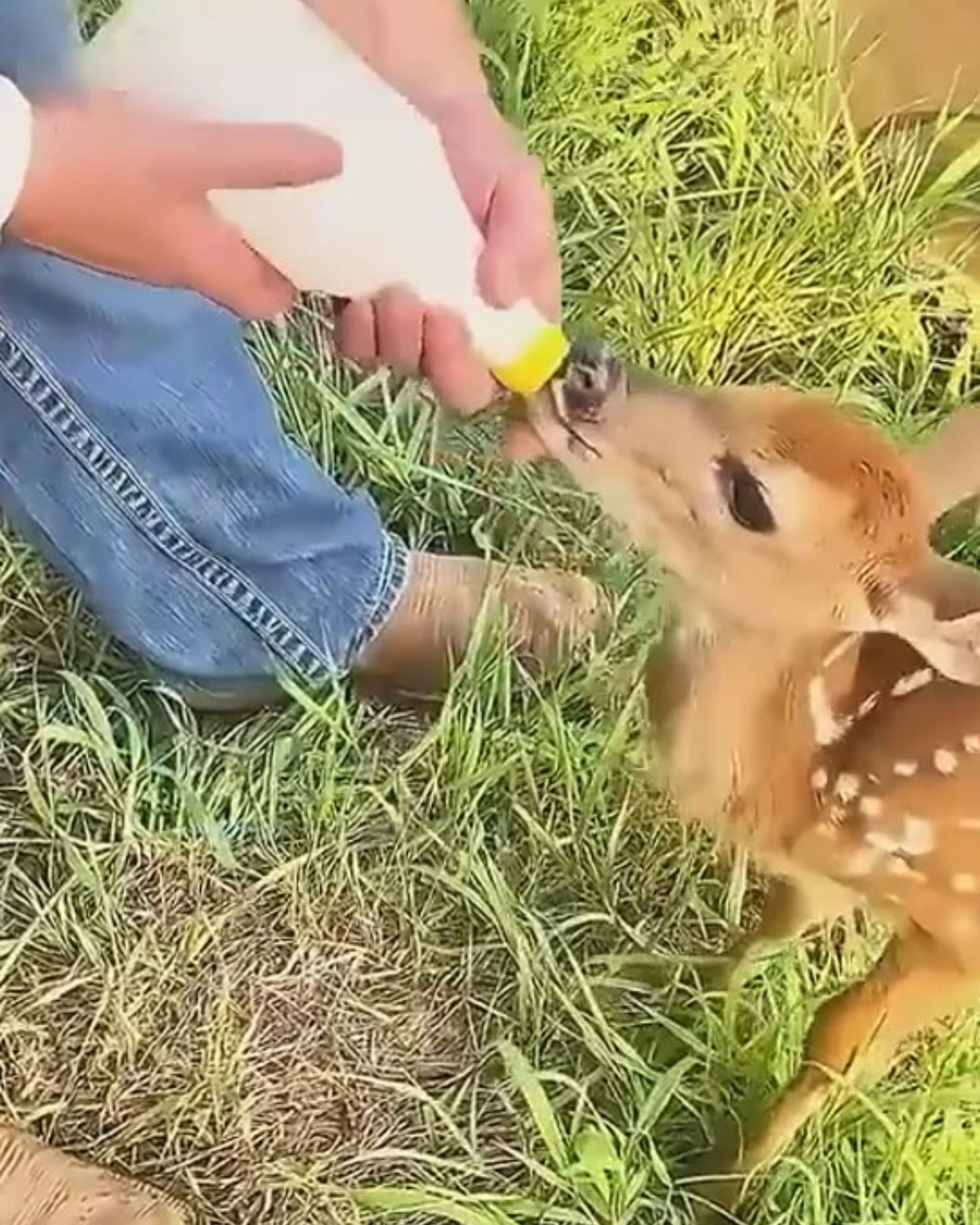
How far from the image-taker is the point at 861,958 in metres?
0.74

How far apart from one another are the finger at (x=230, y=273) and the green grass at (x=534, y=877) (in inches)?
1.0

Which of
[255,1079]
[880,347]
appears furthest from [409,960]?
[880,347]

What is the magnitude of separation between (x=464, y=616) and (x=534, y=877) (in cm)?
10

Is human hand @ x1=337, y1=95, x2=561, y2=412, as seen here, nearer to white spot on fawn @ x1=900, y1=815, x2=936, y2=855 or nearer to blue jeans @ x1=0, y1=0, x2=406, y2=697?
blue jeans @ x1=0, y1=0, x2=406, y2=697

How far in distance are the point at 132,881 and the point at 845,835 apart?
26 cm

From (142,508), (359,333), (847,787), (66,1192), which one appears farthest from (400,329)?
(66,1192)

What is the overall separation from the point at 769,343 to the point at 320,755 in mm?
216

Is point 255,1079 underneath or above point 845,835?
underneath

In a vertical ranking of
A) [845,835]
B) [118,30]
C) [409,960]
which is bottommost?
[409,960]

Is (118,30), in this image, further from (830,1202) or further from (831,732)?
(830,1202)

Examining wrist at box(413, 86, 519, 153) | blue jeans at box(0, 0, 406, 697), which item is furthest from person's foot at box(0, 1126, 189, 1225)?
wrist at box(413, 86, 519, 153)

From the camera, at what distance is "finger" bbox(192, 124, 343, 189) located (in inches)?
26.9

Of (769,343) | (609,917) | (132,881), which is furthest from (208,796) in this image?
(769,343)

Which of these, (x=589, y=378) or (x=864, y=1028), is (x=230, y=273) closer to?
(x=589, y=378)
